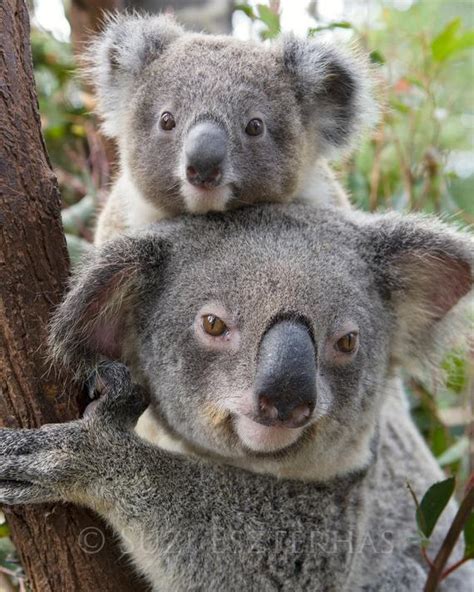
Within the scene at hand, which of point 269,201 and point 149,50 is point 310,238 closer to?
point 269,201

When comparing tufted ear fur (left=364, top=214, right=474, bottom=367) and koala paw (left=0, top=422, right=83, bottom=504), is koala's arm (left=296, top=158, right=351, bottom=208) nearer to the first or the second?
tufted ear fur (left=364, top=214, right=474, bottom=367)

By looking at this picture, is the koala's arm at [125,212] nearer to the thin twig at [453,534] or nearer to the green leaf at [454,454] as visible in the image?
the thin twig at [453,534]

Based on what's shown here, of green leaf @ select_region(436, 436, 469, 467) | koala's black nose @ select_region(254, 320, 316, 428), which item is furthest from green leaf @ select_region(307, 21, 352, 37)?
green leaf @ select_region(436, 436, 469, 467)

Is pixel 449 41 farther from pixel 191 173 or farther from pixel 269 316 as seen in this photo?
pixel 269 316

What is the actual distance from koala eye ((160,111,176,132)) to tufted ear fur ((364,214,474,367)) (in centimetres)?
83

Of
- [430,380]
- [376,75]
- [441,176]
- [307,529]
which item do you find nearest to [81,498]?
[307,529]

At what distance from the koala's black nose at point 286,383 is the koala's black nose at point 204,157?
2.06ft

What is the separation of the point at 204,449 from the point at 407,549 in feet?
4.59

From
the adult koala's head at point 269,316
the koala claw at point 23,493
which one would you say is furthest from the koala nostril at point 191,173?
the koala claw at point 23,493

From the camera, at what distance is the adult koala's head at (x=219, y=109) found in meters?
2.61

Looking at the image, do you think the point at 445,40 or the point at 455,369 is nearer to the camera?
the point at 455,369

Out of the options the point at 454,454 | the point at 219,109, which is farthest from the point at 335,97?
the point at 454,454

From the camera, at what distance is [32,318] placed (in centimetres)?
221

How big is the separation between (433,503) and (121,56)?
2144 millimetres
